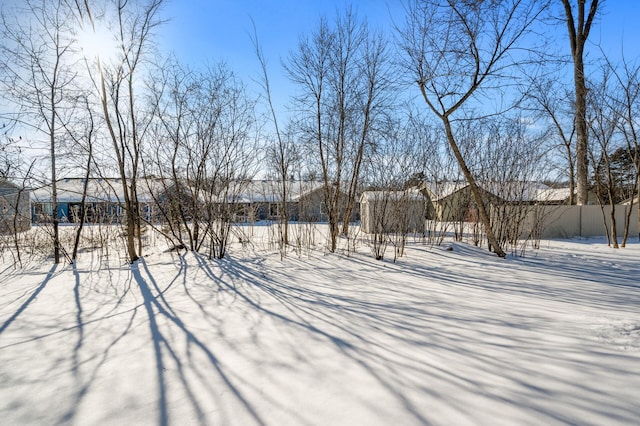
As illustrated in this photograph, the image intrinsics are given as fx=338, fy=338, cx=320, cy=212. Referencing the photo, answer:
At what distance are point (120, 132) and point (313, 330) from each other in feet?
19.9

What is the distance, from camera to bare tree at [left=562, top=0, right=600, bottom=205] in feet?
30.6

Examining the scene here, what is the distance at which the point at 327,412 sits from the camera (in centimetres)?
166

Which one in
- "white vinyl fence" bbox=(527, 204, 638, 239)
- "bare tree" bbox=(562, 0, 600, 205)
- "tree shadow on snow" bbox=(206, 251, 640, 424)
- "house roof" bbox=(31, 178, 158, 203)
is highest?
"bare tree" bbox=(562, 0, 600, 205)

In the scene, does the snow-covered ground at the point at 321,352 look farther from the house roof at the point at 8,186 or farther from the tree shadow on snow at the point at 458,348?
the house roof at the point at 8,186

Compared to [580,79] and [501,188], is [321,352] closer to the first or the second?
[501,188]

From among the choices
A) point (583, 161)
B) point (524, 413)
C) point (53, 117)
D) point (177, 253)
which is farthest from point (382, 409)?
point (583, 161)

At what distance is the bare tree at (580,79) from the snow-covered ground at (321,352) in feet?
22.3

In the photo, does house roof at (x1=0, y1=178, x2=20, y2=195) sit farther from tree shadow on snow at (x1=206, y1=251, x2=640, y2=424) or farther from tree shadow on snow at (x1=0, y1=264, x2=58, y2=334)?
tree shadow on snow at (x1=206, y1=251, x2=640, y2=424)

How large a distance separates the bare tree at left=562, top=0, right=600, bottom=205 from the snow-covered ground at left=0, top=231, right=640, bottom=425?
22.3 feet

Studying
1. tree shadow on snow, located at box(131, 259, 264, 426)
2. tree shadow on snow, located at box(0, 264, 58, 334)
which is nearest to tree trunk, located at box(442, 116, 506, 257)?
tree shadow on snow, located at box(131, 259, 264, 426)

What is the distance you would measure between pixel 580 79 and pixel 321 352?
1132 centimetres

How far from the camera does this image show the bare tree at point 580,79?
9318 mm

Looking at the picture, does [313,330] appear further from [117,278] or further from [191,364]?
[117,278]

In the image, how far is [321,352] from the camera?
2334mm
